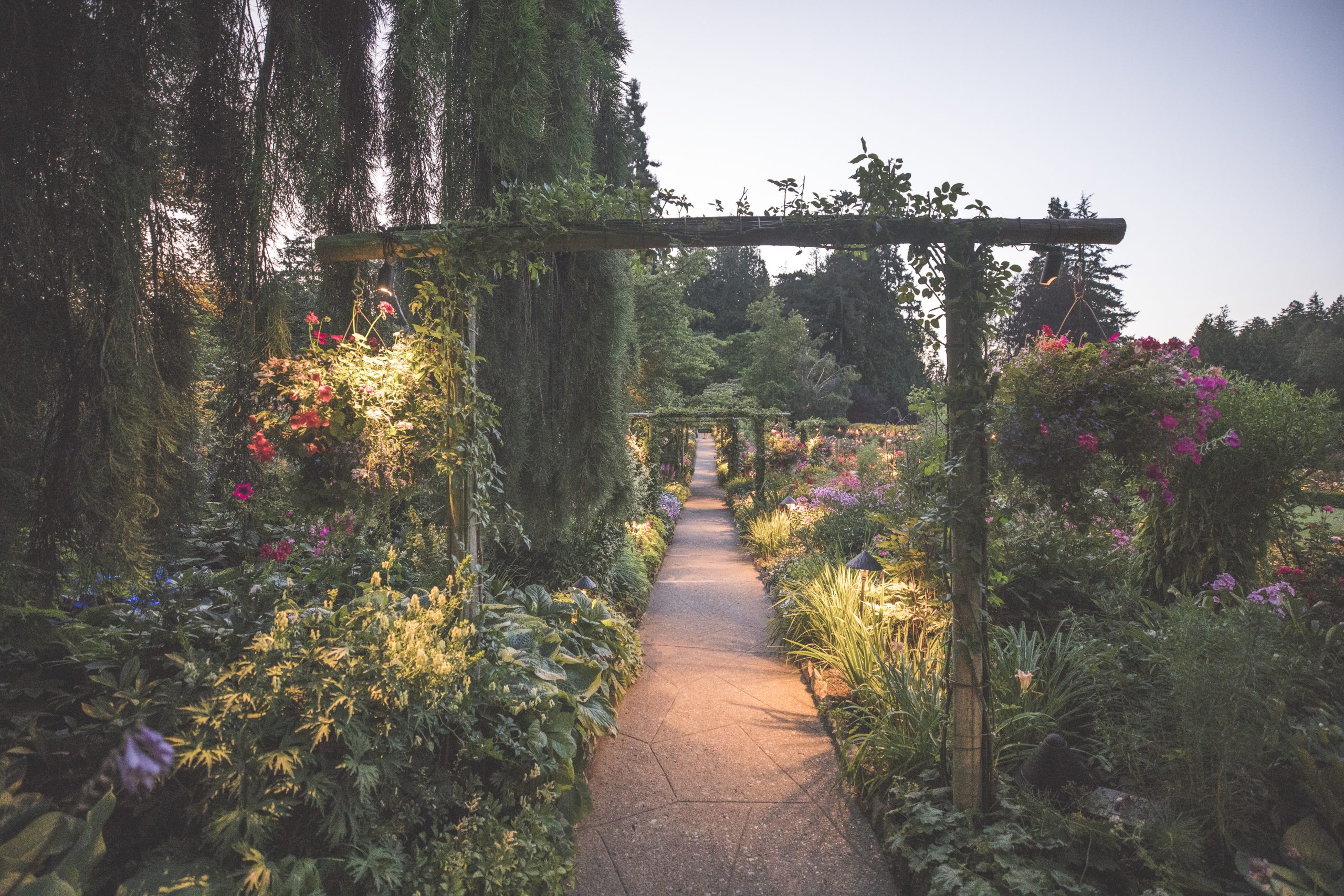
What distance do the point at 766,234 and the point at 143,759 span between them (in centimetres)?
235

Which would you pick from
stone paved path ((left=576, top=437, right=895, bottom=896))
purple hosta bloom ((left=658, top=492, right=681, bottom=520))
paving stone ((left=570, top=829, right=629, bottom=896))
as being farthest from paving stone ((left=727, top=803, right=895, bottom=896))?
purple hosta bloom ((left=658, top=492, right=681, bottom=520))

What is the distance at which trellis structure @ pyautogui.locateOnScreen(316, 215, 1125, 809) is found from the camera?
2.26 meters

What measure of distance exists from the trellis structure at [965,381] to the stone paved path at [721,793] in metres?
0.63

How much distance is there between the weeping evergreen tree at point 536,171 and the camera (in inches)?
108

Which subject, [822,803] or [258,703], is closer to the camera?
[258,703]

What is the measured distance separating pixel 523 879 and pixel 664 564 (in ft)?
19.8

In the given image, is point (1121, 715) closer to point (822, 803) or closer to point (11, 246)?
point (822, 803)

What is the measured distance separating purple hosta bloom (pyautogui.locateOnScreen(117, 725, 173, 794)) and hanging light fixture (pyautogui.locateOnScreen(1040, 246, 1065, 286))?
3016mm

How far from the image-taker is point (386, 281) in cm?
280

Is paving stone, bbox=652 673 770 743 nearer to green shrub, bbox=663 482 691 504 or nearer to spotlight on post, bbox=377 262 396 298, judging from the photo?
spotlight on post, bbox=377 262 396 298

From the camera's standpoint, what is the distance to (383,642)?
1917 millimetres

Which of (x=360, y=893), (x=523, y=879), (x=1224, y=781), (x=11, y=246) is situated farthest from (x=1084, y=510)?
(x=11, y=246)

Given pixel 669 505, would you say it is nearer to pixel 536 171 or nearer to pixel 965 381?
pixel 536 171

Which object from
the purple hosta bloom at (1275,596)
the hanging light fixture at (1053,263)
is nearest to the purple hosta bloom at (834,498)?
the purple hosta bloom at (1275,596)
